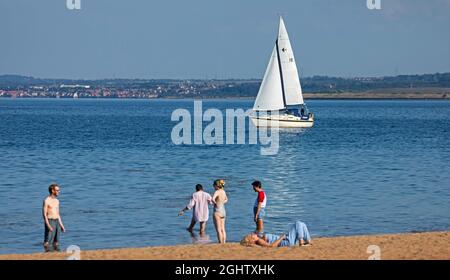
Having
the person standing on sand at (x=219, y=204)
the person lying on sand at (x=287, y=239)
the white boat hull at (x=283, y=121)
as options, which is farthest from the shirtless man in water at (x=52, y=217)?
the white boat hull at (x=283, y=121)

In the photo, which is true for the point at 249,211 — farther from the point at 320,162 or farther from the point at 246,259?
the point at 320,162

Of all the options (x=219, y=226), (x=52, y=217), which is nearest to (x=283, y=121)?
(x=219, y=226)

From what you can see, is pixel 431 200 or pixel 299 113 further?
pixel 299 113

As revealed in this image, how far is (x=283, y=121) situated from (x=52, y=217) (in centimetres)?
6820

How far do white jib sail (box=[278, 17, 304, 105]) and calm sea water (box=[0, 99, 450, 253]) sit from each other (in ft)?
29.4

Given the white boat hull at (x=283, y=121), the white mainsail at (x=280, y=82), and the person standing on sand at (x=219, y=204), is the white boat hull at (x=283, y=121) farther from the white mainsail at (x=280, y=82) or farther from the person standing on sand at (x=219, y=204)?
the person standing on sand at (x=219, y=204)

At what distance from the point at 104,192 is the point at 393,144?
4459 cm

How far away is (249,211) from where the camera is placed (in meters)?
32.2

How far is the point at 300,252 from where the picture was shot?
65.5ft

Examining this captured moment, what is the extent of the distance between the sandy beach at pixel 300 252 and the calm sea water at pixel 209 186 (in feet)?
15.0

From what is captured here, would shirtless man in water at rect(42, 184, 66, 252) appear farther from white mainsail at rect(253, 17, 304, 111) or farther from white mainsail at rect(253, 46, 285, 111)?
white mainsail at rect(253, 46, 285, 111)

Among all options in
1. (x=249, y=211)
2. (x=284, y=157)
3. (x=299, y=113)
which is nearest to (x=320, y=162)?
(x=284, y=157)

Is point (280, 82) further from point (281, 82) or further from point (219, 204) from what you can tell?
point (219, 204)

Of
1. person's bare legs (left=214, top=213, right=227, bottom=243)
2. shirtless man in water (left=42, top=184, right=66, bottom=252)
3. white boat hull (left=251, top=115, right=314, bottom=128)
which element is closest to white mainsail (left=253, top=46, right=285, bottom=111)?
white boat hull (left=251, top=115, right=314, bottom=128)
